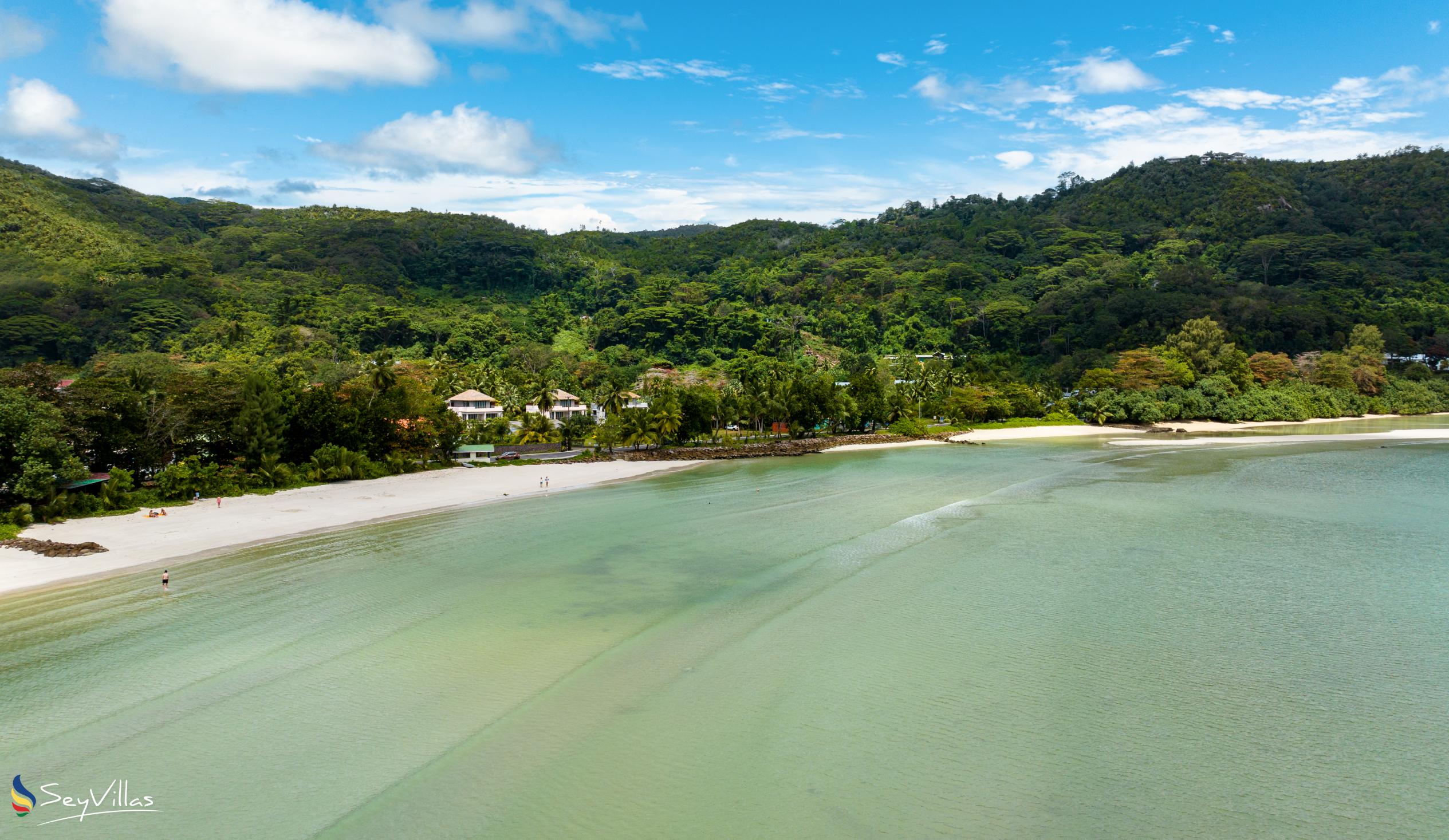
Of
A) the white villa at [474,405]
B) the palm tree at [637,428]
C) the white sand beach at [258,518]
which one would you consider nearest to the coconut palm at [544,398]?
the white villa at [474,405]

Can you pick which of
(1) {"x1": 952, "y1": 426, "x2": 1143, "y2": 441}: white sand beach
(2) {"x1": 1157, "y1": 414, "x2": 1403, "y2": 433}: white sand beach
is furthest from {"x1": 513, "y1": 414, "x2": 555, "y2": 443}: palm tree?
(2) {"x1": 1157, "y1": 414, "x2": 1403, "y2": 433}: white sand beach

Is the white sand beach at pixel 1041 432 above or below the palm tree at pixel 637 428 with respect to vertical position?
below

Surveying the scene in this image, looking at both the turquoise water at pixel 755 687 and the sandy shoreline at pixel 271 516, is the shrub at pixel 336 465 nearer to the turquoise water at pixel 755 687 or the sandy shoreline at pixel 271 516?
the sandy shoreline at pixel 271 516

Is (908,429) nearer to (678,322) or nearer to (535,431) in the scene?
(535,431)

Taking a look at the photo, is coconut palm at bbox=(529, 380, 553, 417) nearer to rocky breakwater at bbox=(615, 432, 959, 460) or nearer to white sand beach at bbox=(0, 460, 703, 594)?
rocky breakwater at bbox=(615, 432, 959, 460)

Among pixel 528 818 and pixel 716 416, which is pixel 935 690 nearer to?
pixel 528 818

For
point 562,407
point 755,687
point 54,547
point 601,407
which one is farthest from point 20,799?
point 562,407

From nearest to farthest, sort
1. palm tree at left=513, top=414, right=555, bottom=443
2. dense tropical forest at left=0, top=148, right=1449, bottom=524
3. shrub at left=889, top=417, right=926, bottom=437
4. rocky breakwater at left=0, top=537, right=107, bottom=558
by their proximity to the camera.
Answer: rocky breakwater at left=0, top=537, right=107, bottom=558 < dense tropical forest at left=0, top=148, right=1449, bottom=524 < palm tree at left=513, top=414, right=555, bottom=443 < shrub at left=889, top=417, right=926, bottom=437
